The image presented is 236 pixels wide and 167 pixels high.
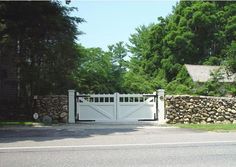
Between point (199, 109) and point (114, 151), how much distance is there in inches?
459

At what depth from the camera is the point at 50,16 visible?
21.7 m

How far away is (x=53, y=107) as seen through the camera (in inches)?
838

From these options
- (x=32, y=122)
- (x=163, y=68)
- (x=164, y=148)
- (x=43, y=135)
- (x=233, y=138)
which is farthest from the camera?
(x=163, y=68)

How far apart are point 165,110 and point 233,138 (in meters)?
7.86

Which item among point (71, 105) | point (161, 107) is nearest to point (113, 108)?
point (71, 105)

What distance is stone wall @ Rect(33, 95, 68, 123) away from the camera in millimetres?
21172

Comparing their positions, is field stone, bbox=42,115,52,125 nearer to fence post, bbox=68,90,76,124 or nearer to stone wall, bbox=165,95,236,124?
fence post, bbox=68,90,76,124

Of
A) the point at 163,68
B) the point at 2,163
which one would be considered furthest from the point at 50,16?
the point at 163,68

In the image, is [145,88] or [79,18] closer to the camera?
[79,18]

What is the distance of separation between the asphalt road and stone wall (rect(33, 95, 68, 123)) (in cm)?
626

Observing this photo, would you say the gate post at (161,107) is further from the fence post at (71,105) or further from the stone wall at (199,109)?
the fence post at (71,105)

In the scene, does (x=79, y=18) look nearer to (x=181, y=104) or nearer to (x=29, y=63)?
(x=29, y=63)

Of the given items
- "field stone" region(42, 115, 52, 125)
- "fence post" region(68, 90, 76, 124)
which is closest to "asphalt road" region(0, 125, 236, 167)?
"field stone" region(42, 115, 52, 125)

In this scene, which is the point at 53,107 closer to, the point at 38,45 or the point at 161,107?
the point at 38,45
